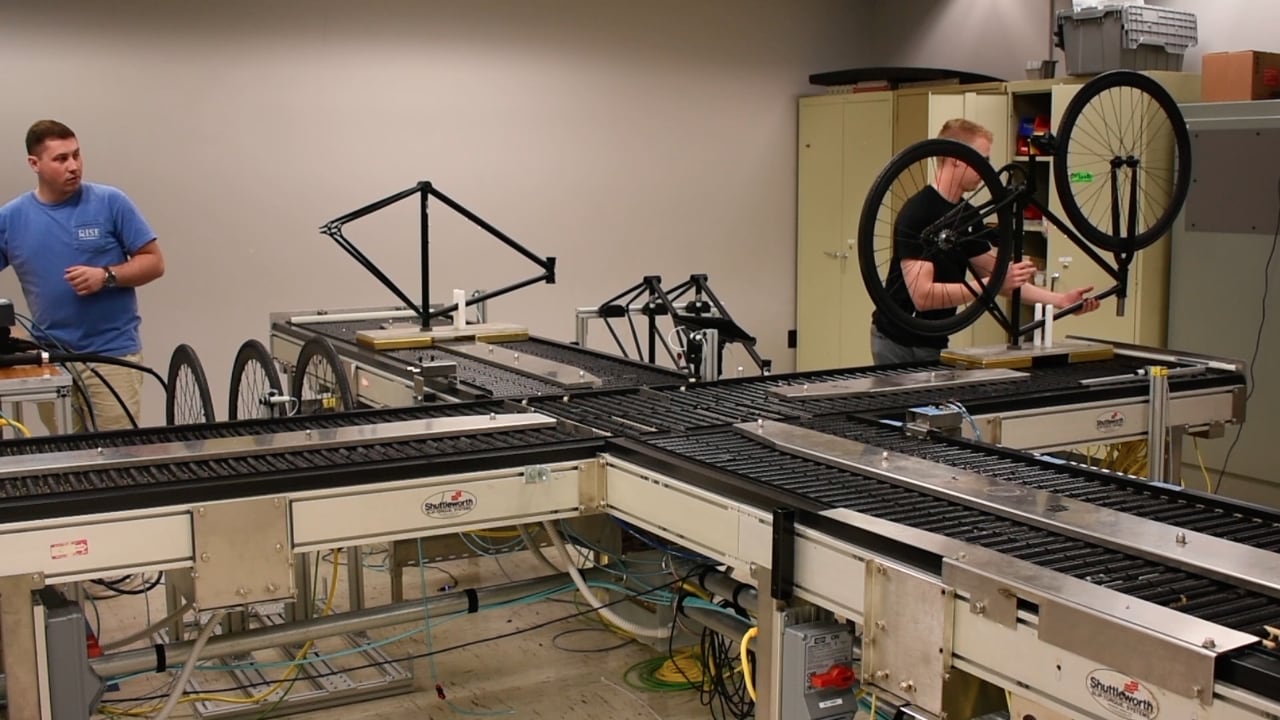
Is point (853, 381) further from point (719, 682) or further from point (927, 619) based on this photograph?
point (927, 619)

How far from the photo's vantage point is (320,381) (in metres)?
3.72

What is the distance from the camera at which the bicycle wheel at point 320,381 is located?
338 cm

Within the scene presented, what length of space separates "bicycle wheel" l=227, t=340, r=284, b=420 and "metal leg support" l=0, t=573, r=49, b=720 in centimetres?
110

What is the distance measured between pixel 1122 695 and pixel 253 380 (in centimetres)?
320

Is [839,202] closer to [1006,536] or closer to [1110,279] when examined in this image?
[1110,279]

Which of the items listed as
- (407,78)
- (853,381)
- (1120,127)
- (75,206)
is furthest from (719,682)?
(407,78)

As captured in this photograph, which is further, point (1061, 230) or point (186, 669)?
point (1061, 230)

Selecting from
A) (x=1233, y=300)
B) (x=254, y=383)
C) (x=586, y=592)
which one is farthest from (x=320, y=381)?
(x=1233, y=300)

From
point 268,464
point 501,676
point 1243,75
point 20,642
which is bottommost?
point 501,676

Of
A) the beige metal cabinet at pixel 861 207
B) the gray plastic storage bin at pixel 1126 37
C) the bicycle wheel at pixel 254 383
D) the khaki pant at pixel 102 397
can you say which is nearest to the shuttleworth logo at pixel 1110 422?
the bicycle wheel at pixel 254 383

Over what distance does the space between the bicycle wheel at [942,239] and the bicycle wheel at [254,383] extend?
1.51m

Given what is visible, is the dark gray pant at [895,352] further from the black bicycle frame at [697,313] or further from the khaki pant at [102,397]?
the khaki pant at [102,397]

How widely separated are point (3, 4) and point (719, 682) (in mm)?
4221

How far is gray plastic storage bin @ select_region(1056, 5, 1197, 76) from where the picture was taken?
17.9ft
